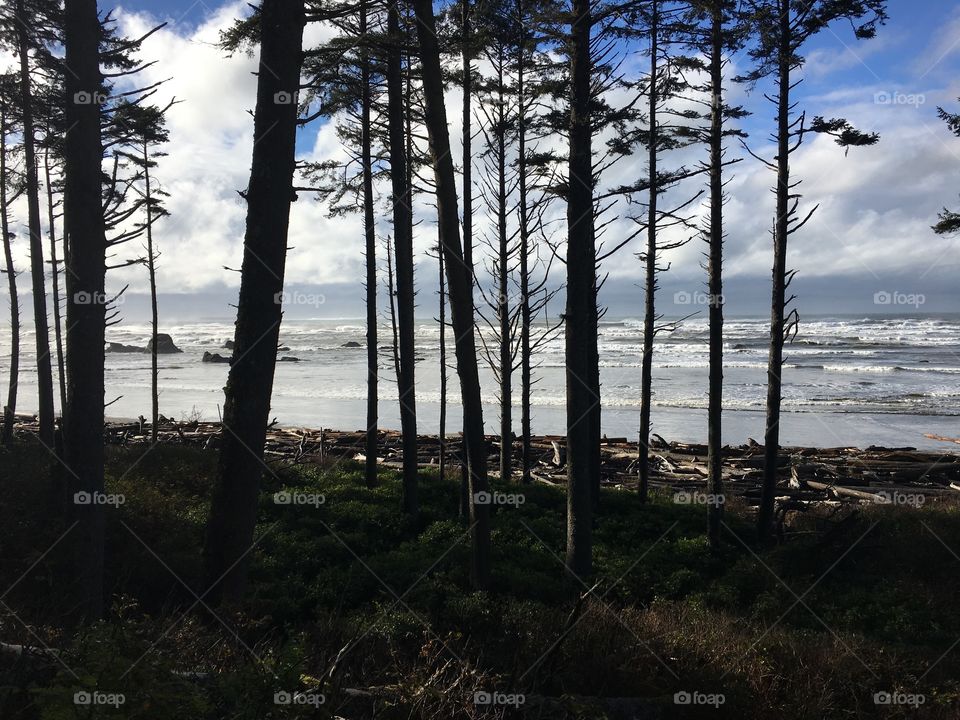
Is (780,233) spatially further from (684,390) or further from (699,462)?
(684,390)

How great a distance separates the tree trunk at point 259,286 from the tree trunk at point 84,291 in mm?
2318

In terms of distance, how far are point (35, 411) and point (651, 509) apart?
3455 cm

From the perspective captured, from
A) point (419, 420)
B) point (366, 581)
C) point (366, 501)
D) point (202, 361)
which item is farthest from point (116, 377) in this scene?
point (366, 581)

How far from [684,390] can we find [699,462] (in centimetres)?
1904

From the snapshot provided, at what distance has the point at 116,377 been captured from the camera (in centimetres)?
4884

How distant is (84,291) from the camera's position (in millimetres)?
7105

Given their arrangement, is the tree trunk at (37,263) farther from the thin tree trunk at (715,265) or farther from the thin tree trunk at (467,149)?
the thin tree trunk at (715,265)

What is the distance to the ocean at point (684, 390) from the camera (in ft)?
88.2

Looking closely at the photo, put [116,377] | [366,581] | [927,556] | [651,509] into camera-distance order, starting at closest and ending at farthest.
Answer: [366,581], [927,556], [651,509], [116,377]

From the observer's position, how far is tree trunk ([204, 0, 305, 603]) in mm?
5875

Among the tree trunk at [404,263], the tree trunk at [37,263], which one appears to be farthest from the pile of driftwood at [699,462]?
the tree trunk at [37,263]

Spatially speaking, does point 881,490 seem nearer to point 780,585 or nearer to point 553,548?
point 780,585

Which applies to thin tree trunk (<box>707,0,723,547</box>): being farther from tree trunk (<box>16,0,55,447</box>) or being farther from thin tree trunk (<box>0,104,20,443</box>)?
thin tree trunk (<box>0,104,20,443</box>)

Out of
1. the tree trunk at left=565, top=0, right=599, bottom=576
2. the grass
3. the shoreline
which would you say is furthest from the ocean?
the tree trunk at left=565, top=0, right=599, bottom=576
